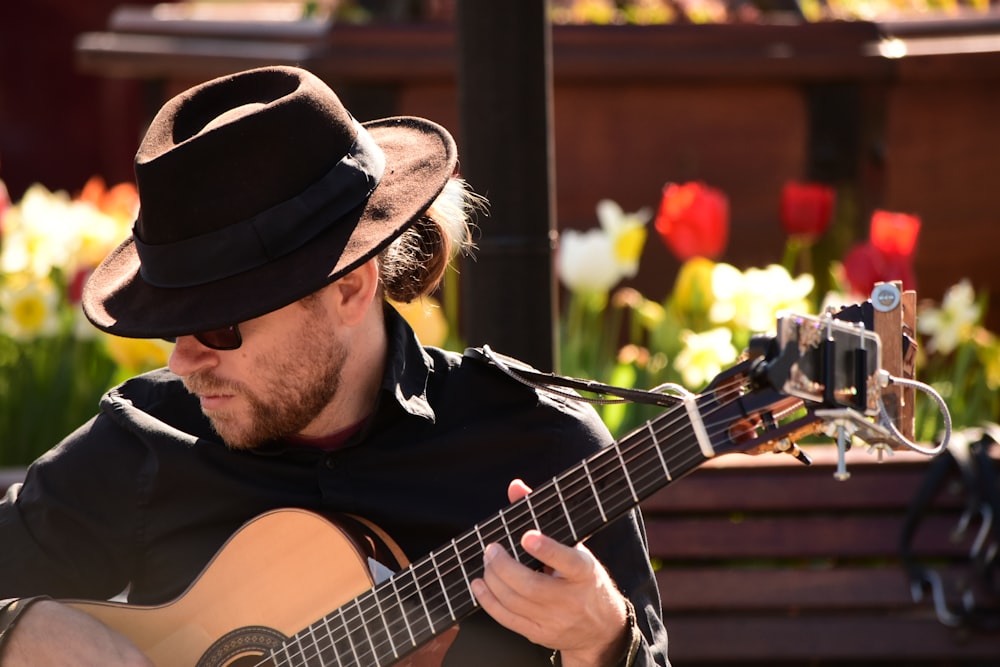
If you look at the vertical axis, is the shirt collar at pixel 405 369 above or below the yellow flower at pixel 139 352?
above

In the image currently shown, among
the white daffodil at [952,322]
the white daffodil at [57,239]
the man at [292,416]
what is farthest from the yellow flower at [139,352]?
the white daffodil at [952,322]

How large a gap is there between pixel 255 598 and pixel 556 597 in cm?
59

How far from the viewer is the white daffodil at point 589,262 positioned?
3885 mm

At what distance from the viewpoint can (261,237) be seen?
202 centimetres

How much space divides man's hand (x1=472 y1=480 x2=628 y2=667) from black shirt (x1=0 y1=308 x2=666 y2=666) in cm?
23

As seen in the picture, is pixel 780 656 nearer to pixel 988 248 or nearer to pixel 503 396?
pixel 503 396

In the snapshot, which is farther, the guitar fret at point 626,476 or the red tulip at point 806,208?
the red tulip at point 806,208

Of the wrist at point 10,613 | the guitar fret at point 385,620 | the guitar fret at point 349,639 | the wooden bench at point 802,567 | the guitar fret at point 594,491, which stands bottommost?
the wooden bench at point 802,567

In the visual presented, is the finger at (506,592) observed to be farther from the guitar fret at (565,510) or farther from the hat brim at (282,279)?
the hat brim at (282,279)

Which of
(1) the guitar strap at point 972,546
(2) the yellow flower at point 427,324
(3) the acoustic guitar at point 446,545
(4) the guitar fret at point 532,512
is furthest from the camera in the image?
(2) the yellow flower at point 427,324

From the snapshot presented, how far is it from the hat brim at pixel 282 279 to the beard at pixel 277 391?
0.13m

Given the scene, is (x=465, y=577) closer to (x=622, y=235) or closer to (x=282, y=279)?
(x=282, y=279)

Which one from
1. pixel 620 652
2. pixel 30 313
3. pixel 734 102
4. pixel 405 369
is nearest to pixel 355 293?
pixel 405 369

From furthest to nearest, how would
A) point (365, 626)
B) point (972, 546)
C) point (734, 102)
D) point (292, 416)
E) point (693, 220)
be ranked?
point (734, 102), point (693, 220), point (972, 546), point (292, 416), point (365, 626)
